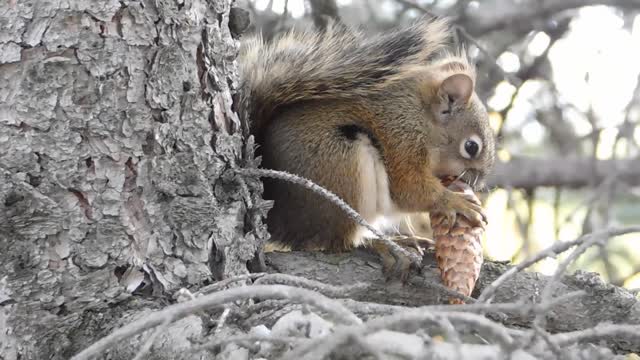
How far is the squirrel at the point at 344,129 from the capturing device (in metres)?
1.67

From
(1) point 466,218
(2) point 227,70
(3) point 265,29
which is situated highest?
(3) point 265,29

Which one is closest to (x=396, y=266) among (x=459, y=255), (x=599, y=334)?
(x=459, y=255)

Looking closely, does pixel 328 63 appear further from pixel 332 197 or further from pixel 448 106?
pixel 332 197

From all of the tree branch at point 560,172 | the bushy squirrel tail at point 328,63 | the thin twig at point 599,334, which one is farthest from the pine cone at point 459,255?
the tree branch at point 560,172

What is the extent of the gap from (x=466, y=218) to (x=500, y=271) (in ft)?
0.50

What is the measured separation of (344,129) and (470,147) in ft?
1.19

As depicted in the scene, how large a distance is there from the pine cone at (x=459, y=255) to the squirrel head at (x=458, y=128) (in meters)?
0.36

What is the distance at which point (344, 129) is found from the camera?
5.72ft

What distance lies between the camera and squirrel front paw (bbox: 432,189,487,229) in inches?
63.9

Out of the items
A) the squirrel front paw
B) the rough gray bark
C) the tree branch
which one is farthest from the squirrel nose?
the rough gray bark

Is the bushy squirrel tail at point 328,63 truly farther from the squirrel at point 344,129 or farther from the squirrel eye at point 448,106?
the squirrel eye at point 448,106

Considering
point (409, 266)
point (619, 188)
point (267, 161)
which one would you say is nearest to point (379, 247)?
point (409, 266)

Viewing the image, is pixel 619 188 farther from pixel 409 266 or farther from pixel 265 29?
pixel 409 266

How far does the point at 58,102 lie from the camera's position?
1165mm
